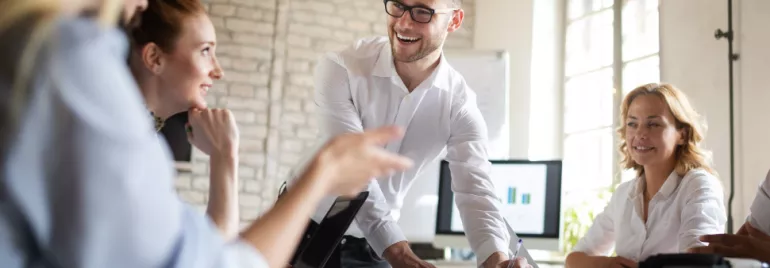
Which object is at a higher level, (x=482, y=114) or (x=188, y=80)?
(x=482, y=114)

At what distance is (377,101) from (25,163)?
1913 millimetres

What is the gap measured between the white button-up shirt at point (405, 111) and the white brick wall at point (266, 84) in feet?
11.1

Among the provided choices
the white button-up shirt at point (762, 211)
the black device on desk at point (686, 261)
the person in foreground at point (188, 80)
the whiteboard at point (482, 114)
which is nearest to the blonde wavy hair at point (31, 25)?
the black device on desk at point (686, 261)

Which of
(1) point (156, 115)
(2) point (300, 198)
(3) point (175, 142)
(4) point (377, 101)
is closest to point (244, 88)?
(3) point (175, 142)

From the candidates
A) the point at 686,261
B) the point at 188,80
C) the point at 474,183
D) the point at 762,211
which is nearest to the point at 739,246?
the point at 762,211

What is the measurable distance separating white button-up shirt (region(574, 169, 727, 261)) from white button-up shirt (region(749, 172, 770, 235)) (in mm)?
330

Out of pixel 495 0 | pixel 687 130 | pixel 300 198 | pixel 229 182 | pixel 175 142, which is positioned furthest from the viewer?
pixel 495 0

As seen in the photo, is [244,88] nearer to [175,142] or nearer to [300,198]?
[175,142]

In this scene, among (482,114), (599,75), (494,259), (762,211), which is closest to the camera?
(762,211)

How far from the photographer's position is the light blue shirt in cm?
54

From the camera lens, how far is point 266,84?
6.02m

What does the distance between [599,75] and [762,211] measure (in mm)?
3965

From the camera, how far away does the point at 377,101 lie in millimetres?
2447

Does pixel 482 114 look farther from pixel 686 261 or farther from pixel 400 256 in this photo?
pixel 686 261
